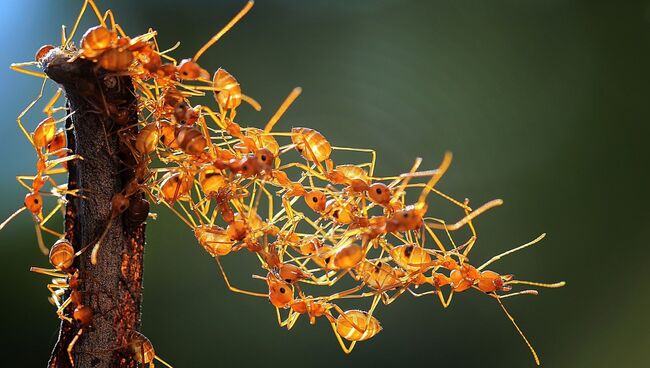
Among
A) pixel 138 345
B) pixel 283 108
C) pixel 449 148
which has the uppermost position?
pixel 283 108

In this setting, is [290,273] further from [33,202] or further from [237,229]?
[33,202]

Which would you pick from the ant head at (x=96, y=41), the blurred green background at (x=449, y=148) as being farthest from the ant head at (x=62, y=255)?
the blurred green background at (x=449, y=148)

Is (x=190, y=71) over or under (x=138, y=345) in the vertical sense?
over

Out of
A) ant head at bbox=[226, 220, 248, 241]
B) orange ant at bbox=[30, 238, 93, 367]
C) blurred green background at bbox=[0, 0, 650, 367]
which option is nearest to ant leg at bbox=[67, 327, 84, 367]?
orange ant at bbox=[30, 238, 93, 367]

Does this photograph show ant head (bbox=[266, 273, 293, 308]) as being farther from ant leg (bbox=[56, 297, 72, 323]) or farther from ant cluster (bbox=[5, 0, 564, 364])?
ant leg (bbox=[56, 297, 72, 323])

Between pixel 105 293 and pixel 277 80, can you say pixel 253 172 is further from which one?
pixel 277 80

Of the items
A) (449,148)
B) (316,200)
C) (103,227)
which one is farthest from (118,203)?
(449,148)

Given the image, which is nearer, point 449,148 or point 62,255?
point 62,255
